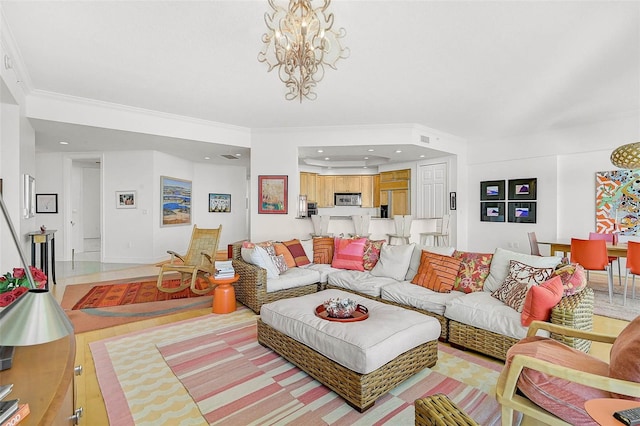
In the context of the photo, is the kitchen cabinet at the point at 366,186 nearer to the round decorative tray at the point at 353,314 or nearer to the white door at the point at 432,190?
the white door at the point at 432,190

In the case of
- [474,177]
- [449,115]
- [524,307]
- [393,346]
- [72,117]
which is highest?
[449,115]

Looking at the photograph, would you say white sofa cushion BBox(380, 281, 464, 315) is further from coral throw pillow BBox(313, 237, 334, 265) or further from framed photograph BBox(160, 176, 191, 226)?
framed photograph BBox(160, 176, 191, 226)

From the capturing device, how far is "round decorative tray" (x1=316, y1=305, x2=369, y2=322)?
2299 mm

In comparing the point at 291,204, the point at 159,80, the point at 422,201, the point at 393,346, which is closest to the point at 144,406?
the point at 393,346

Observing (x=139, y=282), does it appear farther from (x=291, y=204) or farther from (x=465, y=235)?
(x=465, y=235)

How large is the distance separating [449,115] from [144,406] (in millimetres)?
5601

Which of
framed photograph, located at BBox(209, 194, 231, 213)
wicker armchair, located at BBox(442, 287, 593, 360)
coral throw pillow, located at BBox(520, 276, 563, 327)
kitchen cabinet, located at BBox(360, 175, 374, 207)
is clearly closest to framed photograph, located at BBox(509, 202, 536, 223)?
kitchen cabinet, located at BBox(360, 175, 374, 207)

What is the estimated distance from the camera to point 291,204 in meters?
5.96

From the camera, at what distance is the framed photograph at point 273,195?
5965 mm

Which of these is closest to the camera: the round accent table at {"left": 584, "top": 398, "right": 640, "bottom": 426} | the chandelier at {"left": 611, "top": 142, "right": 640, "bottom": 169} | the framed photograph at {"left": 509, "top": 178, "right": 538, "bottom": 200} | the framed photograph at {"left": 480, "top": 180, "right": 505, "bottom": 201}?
the round accent table at {"left": 584, "top": 398, "right": 640, "bottom": 426}

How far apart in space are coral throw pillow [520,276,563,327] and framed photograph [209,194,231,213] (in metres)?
8.01

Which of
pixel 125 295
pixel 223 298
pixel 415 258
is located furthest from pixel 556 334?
pixel 125 295

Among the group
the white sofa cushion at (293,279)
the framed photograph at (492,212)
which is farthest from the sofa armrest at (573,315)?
the framed photograph at (492,212)

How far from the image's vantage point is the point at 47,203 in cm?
696
